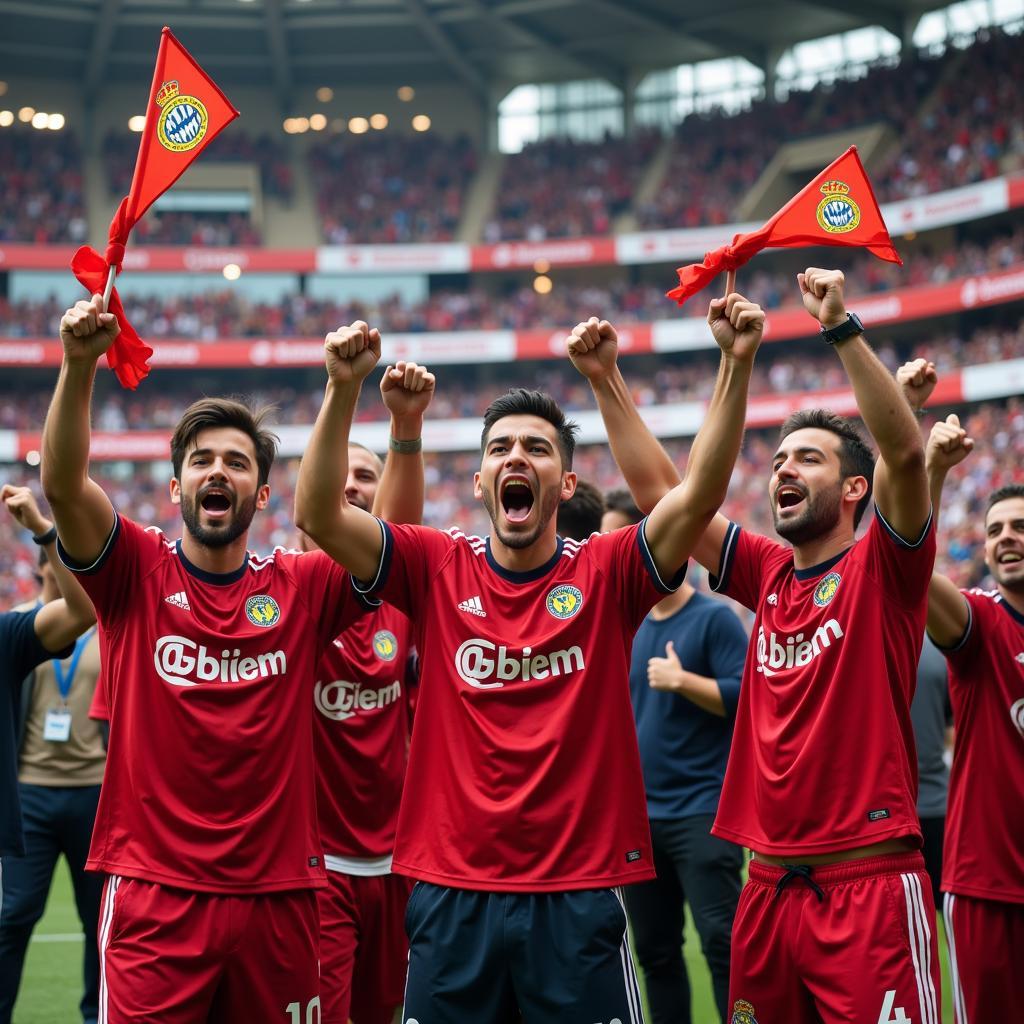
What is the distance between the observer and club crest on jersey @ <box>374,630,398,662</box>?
194 inches

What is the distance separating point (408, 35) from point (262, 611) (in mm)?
39825

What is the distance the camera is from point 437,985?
346 cm

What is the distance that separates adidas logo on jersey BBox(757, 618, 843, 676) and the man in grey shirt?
2.78 m

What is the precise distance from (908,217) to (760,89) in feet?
32.4

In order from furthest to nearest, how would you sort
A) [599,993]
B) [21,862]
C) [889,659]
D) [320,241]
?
[320,241] < [21,862] < [889,659] < [599,993]

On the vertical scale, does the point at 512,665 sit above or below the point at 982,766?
above

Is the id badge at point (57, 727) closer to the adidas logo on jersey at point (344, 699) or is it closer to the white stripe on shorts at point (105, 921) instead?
the adidas logo on jersey at point (344, 699)

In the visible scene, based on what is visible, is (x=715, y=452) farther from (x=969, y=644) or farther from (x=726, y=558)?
(x=969, y=644)

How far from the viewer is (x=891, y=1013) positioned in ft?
11.7

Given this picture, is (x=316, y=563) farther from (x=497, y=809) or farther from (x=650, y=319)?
(x=650, y=319)

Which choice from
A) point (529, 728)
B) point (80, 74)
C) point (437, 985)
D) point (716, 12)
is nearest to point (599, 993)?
point (437, 985)

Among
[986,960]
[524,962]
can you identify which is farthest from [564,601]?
[986,960]

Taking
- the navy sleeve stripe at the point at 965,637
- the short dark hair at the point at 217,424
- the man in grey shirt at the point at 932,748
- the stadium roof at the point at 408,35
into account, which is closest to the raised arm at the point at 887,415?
the navy sleeve stripe at the point at 965,637

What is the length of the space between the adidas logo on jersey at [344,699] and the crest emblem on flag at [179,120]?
201cm
